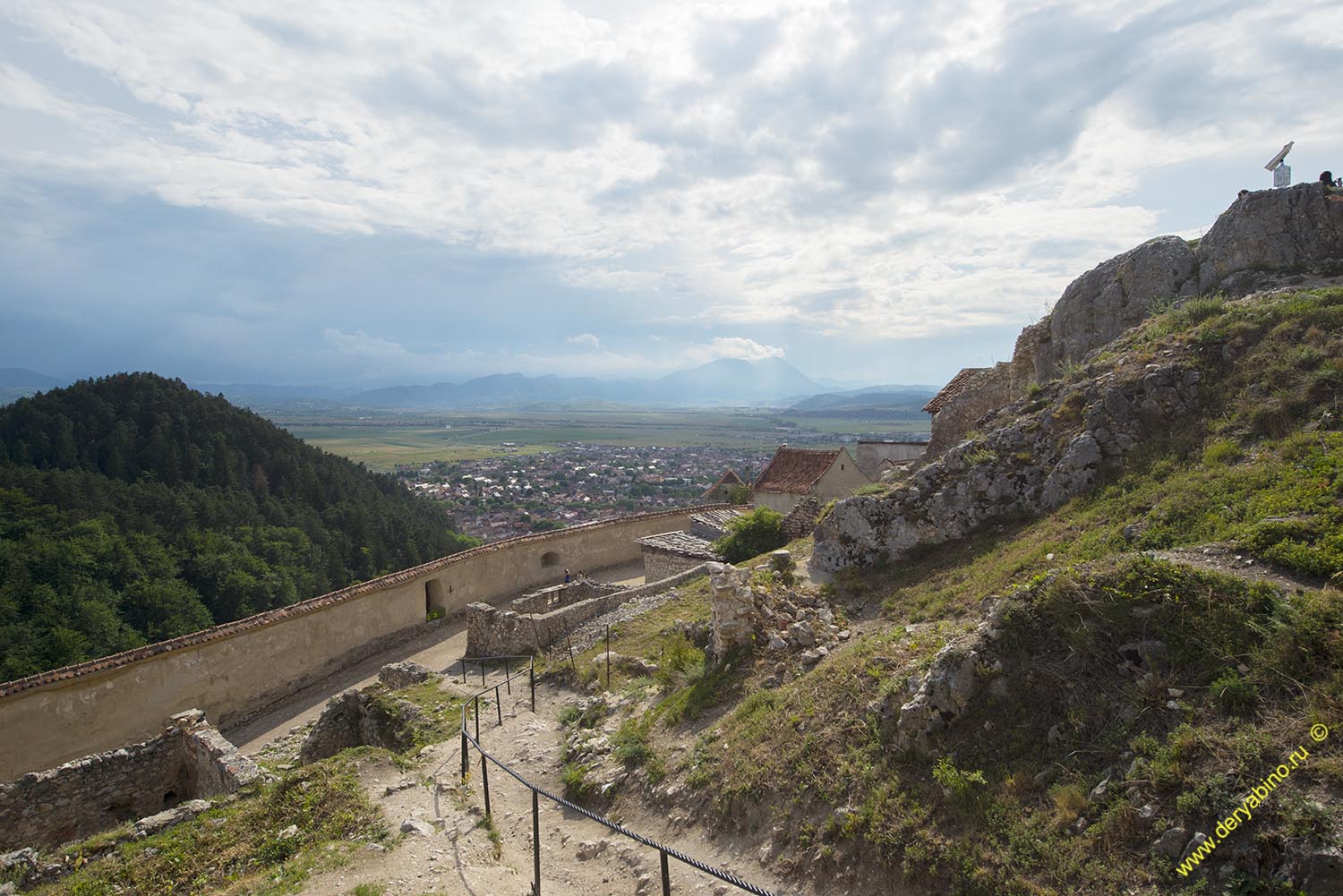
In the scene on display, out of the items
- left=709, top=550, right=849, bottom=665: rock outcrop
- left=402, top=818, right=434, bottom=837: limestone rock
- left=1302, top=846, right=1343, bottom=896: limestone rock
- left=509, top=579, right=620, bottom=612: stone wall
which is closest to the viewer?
left=1302, top=846, right=1343, bottom=896: limestone rock

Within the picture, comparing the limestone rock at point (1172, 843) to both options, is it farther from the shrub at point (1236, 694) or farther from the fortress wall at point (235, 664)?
the fortress wall at point (235, 664)

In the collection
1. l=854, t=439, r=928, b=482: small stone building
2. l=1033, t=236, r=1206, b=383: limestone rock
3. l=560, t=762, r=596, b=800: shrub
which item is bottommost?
l=560, t=762, r=596, b=800: shrub

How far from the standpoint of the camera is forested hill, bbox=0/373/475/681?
28.9m

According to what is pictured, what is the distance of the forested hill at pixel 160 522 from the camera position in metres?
28.9

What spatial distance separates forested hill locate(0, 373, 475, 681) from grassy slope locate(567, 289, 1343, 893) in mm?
31425

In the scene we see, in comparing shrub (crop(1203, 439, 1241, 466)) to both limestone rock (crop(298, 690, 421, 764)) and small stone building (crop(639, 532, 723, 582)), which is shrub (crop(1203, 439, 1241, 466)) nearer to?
small stone building (crop(639, 532, 723, 582))

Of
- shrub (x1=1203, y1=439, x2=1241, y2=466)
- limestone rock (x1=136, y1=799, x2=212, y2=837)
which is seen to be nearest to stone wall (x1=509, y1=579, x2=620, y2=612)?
limestone rock (x1=136, y1=799, x2=212, y2=837)

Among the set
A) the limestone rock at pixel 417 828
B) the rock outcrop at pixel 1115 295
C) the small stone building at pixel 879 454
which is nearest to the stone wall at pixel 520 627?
the limestone rock at pixel 417 828

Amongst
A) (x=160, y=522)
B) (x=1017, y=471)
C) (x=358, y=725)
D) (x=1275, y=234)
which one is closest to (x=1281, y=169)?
(x=1275, y=234)

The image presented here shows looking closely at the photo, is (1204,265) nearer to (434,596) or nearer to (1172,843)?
(1172,843)

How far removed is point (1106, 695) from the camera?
6.20 m

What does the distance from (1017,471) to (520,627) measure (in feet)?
40.3

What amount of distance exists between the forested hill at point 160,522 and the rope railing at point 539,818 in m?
23.4

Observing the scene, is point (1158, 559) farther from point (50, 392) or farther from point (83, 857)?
point (50, 392)
